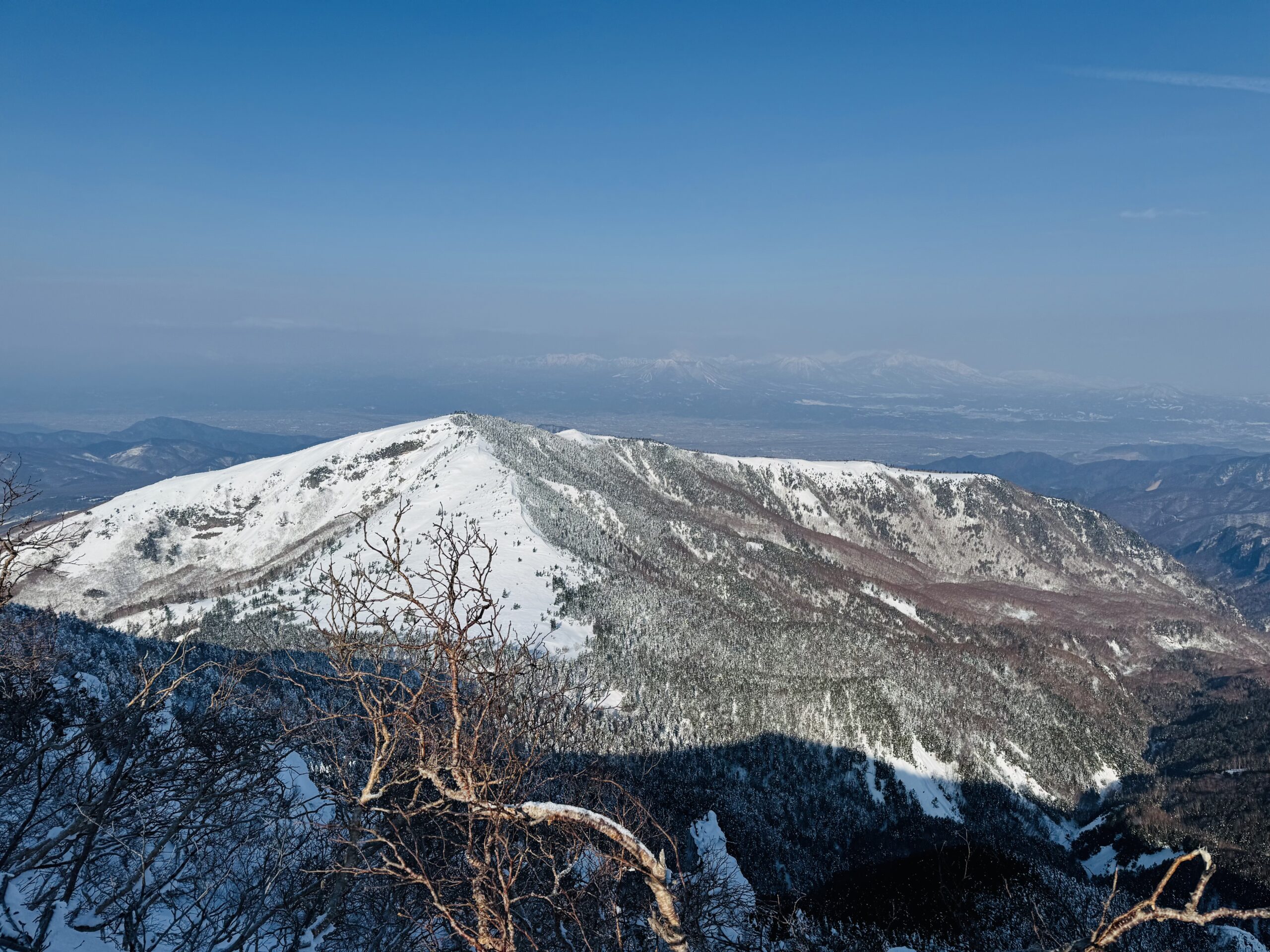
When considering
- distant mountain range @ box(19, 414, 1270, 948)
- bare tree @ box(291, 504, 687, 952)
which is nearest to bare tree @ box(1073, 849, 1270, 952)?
bare tree @ box(291, 504, 687, 952)

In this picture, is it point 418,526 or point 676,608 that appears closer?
point 418,526

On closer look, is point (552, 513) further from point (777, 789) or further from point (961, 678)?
point (961, 678)

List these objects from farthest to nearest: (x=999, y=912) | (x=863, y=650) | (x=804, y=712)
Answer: (x=863, y=650)
(x=804, y=712)
(x=999, y=912)

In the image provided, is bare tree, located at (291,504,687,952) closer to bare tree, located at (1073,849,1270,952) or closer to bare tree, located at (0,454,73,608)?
bare tree, located at (1073,849,1270,952)

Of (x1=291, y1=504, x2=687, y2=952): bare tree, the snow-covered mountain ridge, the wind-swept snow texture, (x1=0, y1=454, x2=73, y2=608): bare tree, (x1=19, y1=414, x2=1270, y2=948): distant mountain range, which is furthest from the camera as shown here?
the snow-covered mountain ridge

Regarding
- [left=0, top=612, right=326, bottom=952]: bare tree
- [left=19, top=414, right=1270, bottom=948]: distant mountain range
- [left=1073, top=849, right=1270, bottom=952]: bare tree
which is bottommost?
[left=19, top=414, right=1270, bottom=948]: distant mountain range

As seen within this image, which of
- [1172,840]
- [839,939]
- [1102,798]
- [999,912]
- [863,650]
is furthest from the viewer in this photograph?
[863,650]

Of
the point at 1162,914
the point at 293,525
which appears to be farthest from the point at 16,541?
the point at 293,525

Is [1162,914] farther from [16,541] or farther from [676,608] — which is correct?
[676,608]

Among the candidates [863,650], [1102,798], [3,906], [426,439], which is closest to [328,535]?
[426,439]

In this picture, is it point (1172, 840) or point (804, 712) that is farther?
Answer: point (804, 712)

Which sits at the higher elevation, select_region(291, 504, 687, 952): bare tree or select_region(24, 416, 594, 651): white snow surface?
select_region(291, 504, 687, 952): bare tree
